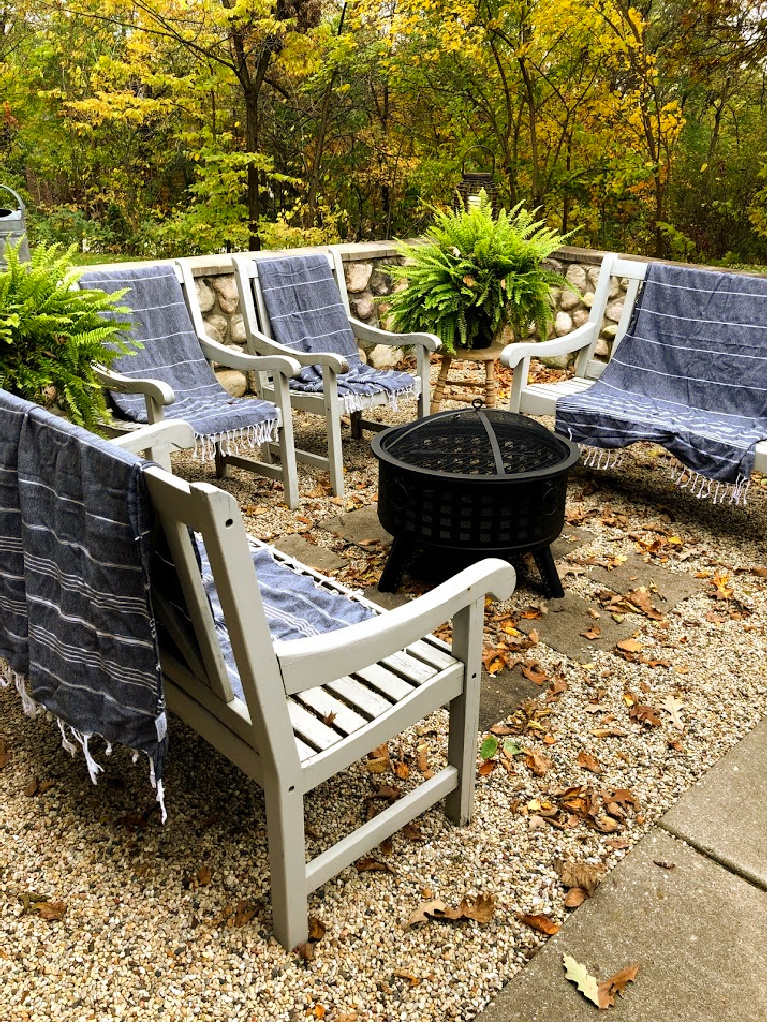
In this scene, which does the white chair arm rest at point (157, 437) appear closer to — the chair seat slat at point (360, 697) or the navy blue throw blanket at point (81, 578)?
the navy blue throw blanket at point (81, 578)

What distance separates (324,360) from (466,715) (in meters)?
2.05

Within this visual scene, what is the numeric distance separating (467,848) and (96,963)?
794 millimetres

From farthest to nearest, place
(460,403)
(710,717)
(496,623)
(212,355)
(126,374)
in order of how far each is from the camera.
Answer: (460,403)
(212,355)
(126,374)
(496,623)
(710,717)

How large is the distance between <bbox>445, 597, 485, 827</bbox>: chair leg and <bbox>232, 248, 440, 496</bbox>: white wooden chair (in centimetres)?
191

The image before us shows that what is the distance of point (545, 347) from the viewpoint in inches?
145

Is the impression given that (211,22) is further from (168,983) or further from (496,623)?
(168,983)

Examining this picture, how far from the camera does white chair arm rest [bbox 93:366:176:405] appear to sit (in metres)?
3.02

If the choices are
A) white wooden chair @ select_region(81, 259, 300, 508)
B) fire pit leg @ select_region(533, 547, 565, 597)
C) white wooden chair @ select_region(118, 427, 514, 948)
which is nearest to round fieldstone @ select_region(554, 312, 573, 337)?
white wooden chair @ select_region(81, 259, 300, 508)

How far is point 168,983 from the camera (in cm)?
147

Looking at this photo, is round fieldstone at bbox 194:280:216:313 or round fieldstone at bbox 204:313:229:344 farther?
round fieldstone at bbox 204:313:229:344

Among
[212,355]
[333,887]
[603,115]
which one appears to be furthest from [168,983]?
[603,115]

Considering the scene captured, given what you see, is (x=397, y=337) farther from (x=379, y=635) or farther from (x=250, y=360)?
(x=379, y=635)

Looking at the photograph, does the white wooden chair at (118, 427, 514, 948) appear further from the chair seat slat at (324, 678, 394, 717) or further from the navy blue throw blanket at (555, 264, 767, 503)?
the navy blue throw blanket at (555, 264, 767, 503)

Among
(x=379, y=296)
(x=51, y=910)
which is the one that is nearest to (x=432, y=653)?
(x=51, y=910)
